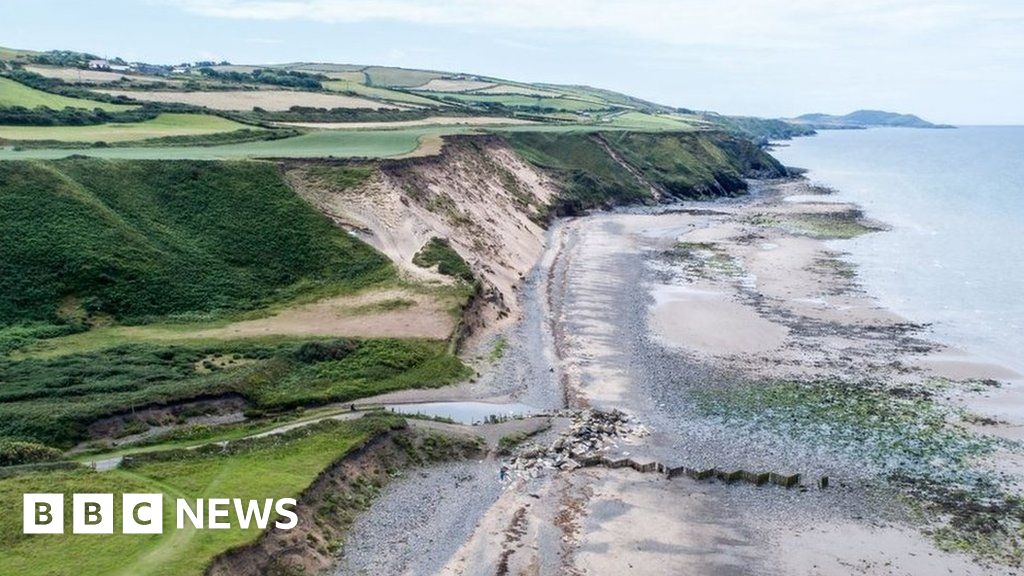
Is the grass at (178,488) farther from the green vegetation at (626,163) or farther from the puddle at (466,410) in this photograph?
the green vegetation at (626,163)

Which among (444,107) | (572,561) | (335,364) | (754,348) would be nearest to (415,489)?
(572,561)

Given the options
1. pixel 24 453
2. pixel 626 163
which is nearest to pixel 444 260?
pixel 24 453

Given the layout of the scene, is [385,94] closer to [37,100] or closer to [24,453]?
[37,100]

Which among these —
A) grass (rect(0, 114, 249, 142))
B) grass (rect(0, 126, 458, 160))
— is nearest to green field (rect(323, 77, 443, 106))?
grass (rect(0, 126, 458, 160))

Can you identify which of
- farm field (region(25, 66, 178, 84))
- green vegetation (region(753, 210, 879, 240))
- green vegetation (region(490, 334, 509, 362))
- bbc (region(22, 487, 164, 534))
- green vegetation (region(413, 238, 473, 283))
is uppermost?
farm field (region(25, 66, 178, 84))

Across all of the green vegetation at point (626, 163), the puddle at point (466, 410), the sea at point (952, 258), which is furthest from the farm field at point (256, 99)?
the puddle at point (466, 410)

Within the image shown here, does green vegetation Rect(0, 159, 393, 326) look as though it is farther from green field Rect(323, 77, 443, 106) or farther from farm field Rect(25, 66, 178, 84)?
green field Rect(323, 77, 443, 106)
